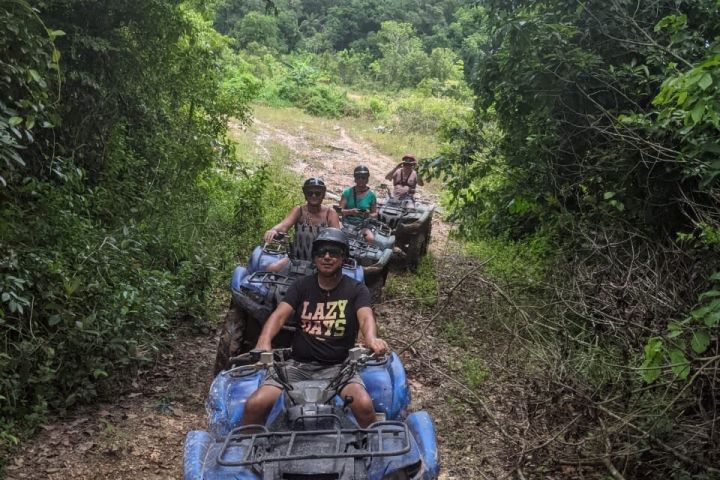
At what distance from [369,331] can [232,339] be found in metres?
1.88

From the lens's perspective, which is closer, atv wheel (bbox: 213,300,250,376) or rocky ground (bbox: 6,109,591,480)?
rocky ground (bbox: 6,109,591,480)

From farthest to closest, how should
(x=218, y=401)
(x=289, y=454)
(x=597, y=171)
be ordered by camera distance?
(x=597, y=171)
(x=218, y=401)
(x=289, y=454)

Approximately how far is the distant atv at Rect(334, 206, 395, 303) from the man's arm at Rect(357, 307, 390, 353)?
324cm

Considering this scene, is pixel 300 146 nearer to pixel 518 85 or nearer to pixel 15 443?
pixel 518 85

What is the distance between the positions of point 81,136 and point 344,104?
Answer: 25.6 m

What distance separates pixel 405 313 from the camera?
8305mm

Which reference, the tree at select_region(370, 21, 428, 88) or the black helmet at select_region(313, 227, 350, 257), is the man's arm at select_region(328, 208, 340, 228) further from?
the tree at select_region(370, 21, 428, 88)

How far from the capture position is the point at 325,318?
14.1ft

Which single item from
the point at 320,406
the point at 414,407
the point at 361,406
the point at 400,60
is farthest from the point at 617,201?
the point at 400,60

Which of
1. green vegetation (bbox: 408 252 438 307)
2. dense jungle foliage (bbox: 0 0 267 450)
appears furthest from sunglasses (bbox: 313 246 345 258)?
green vegetation (bbox: 408 252 438 307)

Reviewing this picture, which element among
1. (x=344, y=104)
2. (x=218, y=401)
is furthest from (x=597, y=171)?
(x=344, y=104)

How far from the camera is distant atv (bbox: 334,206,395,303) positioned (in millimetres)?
7711

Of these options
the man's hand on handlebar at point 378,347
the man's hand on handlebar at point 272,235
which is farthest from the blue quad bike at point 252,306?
the man's hand on handlebar at point 378,347

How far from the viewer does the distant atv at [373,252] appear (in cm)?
771
